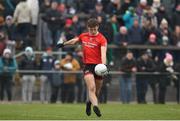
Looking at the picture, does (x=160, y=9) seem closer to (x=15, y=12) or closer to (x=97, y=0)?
(x=97, y=0)

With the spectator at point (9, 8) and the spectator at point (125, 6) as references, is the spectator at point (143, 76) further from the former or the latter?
the spectator at point (9, 8)

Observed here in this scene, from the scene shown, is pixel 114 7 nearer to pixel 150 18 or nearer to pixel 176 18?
pixel 150 18

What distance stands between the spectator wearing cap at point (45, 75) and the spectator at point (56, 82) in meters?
0.17

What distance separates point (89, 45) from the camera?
18.4 metres

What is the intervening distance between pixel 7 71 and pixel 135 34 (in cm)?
547

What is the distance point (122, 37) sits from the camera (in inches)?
1155

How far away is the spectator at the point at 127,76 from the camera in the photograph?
27.7 metres

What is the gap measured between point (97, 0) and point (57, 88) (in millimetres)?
4974

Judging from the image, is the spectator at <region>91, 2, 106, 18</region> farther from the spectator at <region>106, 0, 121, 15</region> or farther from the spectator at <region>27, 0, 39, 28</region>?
the spectator at <region>27, 0, 39, 28</region>

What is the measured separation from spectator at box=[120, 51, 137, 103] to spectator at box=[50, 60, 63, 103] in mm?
2285

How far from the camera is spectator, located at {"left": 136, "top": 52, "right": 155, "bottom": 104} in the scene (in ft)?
91.2

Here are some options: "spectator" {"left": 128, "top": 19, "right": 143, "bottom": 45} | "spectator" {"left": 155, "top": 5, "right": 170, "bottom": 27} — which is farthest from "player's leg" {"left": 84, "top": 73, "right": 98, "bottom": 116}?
"spectator" {"left": 155, "top": 5, "right": 170, "bottom": 27}

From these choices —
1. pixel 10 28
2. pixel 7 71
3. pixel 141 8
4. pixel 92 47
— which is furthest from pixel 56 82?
pixel 92 47

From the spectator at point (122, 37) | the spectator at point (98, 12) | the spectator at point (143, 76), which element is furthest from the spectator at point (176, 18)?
the spectator at point (98, 12)
